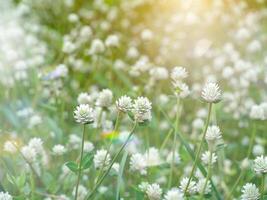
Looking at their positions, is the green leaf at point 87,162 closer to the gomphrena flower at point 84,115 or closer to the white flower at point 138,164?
the gomphrena flower at point 84,115

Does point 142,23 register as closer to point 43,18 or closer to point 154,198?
point 43,18

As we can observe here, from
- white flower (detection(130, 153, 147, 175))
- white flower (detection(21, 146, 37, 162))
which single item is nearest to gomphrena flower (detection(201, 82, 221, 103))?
white flower (detection(130, 153, 147, 175))

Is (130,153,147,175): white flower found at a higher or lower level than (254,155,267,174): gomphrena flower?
higher

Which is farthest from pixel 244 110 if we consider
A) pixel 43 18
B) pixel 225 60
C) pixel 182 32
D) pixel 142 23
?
pixel 43 18

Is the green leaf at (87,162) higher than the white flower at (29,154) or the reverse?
the reverse

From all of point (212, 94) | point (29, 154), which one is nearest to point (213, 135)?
point (212, 94)

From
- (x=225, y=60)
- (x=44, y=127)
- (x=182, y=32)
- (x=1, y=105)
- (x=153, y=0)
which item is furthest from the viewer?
(x=153, y=0)

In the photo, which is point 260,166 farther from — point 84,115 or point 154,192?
point 84,115

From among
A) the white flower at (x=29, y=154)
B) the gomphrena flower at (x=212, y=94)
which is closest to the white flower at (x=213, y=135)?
the gomphrena flower at (x=212, y=94)

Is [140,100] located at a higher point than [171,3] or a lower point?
lower

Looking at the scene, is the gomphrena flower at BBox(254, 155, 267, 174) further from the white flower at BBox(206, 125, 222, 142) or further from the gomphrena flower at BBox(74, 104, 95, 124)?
the gomphrena flower at BBox(74, 104, 95, 124)

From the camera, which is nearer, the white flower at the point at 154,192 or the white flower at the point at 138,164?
the white flower at the point at 154,192
